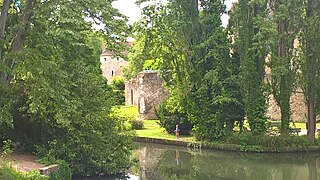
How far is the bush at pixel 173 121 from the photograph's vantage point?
27.0 metres

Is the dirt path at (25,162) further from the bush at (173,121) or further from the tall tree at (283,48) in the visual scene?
the bush at (173,121)

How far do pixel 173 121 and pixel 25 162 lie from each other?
1342 cm

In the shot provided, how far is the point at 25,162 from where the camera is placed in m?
14.5

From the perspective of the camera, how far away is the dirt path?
43.9 ft

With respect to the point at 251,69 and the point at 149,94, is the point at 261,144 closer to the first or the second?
the point at 251,69

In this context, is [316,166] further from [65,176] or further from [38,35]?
[38,35]

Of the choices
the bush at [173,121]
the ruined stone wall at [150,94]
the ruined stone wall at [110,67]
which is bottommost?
the bush at [173,121]

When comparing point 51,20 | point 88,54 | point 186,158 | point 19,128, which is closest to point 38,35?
point 51,20

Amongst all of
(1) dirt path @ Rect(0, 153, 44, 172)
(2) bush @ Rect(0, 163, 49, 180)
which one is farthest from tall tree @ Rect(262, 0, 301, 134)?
(2) bush @ Rect(0, 163, 49, 180)

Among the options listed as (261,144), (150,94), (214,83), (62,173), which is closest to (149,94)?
(150,94)

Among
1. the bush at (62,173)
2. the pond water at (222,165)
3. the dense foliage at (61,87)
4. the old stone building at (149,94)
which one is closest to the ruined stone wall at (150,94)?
the old stone building at (149,94)

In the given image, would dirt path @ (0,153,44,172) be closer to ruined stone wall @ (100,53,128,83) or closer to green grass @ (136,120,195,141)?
green grass @ (136,120,195,141)

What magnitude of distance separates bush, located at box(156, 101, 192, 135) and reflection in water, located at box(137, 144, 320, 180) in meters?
3.84

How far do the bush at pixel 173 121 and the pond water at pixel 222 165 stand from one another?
12.5ft
